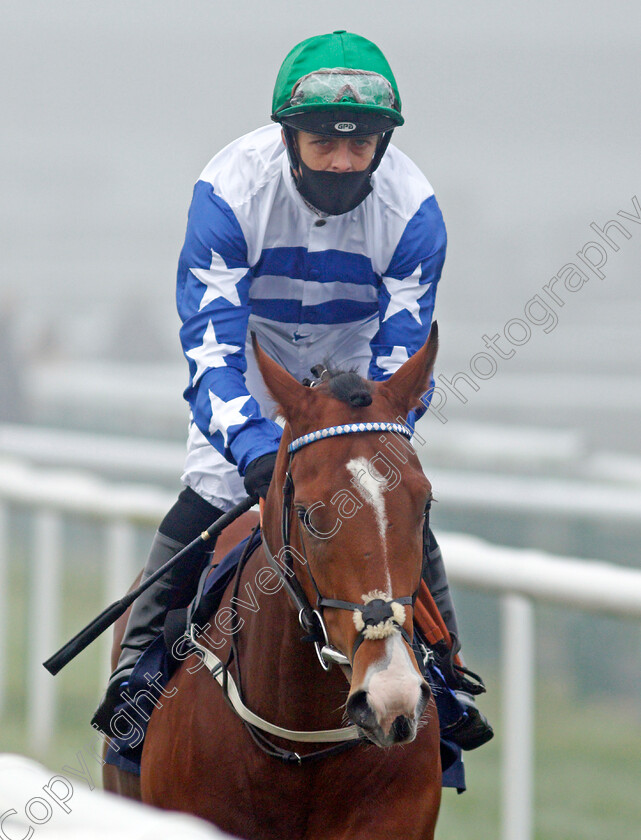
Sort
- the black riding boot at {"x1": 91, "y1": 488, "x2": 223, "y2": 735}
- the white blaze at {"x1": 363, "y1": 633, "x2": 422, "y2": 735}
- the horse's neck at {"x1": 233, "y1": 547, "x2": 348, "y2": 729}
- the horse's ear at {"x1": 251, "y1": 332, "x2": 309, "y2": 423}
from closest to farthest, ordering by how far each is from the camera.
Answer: the white blaze at {"x1": 363, "y1": 633, "x2": 422, "y2": 735}
the horse's ear at {"x1": 251, "y1": 332, "x2": 309, "y2": 423}
the horse's neck at {"x1": 233, "y1": 547, "x2": 348, "y2": 729}
the black riding boot at {"x1": 91, "y1": 488, "x2": 223, "y2": 735}

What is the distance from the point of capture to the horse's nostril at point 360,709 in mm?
1941

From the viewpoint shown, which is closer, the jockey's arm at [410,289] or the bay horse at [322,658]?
the bay horse at [322,658]

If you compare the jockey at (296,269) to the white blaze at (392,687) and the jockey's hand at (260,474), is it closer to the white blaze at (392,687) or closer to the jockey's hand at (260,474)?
the jockey's hand at (260,474)

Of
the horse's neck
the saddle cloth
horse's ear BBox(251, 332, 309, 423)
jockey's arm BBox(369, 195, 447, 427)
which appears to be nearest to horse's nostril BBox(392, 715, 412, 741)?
the horse's neck

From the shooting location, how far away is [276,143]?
2.98m

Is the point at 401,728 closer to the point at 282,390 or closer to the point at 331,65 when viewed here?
the point at 282,390

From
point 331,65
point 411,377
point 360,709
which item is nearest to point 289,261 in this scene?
point 331,65

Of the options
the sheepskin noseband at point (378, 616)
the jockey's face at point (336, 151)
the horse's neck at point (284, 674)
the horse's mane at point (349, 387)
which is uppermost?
the jockey's face at point (336, 151)

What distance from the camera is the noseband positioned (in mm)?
2010

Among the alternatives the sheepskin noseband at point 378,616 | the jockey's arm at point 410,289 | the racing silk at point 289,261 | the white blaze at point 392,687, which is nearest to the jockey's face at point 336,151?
the racing silk at point 289,261

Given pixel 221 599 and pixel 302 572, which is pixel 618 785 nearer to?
pixel 221 599

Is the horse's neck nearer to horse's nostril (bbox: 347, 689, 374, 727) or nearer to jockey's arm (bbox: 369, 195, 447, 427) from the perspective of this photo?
horse's nostril (bbox: 347, 689, 374, 727)

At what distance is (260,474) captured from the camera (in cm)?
244

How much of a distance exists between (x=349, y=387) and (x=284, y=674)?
0.62m
